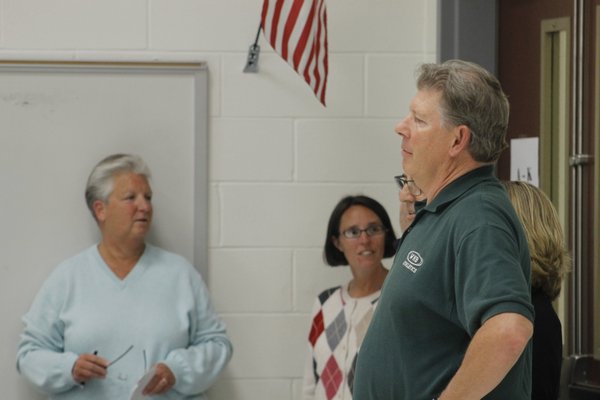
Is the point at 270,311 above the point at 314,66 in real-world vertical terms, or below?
below

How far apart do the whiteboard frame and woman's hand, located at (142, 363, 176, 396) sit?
46 centimetres

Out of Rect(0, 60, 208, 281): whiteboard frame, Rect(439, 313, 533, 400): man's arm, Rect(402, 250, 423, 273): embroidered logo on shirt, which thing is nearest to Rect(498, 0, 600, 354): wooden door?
Rect(0, 60, 208, 281): whiteboard frame

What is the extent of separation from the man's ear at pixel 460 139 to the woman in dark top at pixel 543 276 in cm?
46

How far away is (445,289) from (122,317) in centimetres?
183

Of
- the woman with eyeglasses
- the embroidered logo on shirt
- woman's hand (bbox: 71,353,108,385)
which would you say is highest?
the embroidered logo on shirt

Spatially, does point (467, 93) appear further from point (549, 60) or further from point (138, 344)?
point (138, 344)

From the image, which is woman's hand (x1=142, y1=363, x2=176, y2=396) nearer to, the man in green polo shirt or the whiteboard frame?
the whiteboard frame

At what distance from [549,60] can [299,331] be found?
126 cm

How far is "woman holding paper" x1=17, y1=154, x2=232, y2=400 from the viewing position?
3.45m

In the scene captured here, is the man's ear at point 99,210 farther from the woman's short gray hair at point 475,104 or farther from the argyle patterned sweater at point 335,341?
the woman's short gray hair at point 475,104

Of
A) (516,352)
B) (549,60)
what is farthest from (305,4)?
(516,352)

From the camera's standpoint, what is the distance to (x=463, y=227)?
1845mm

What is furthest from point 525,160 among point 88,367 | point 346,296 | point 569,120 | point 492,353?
point 492,353

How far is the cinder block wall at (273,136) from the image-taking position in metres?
3.77
